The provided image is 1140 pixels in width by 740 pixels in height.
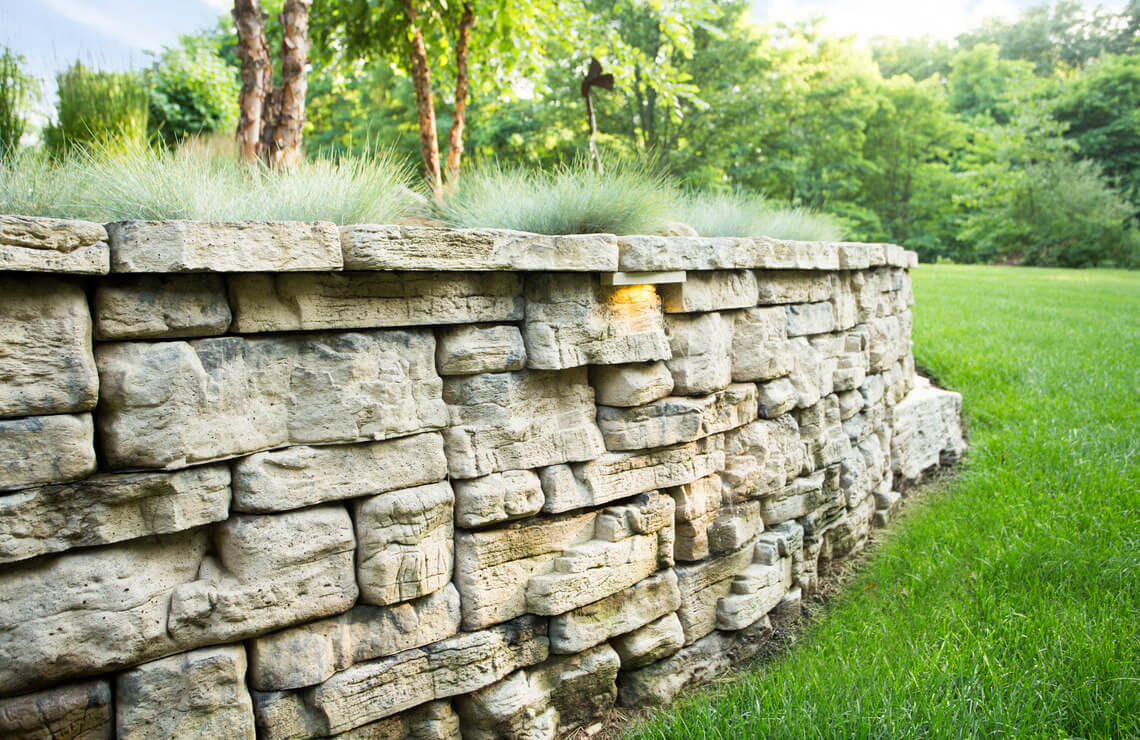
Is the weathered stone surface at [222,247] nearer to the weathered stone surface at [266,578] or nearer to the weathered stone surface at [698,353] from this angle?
the weathered stone surface at [266,578]

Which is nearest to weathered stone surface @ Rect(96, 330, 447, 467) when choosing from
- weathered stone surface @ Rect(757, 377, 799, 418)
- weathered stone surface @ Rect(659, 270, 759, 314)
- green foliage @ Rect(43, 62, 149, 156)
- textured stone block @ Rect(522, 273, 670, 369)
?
textured stone block @ Rect(522, 273, 670, 369)

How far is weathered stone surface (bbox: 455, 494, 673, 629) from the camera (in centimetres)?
264

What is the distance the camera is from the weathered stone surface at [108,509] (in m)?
1.89

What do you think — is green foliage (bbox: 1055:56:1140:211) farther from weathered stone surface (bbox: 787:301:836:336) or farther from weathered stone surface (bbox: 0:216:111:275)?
weathered stone surface (bbox: 0:216:111:275)

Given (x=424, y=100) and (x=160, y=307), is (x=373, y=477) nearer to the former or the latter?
(x=160, y=307)

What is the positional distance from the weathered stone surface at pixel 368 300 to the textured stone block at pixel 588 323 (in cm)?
9

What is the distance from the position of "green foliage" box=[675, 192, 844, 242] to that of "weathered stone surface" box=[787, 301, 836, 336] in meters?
0.53

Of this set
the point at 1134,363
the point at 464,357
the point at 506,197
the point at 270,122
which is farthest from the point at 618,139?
the point at 464,357

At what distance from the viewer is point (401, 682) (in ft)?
8.07

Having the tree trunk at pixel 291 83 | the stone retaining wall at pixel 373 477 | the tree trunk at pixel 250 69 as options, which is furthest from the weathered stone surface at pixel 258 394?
the tree trunk at pixel 250 69

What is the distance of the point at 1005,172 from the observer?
25297 millimetres

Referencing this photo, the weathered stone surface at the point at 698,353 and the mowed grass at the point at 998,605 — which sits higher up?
the weathered stone surface at the point at 698,353

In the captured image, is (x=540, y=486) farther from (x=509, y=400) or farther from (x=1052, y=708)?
(x=1052, y=708)

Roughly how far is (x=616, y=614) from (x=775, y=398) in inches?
56.1
